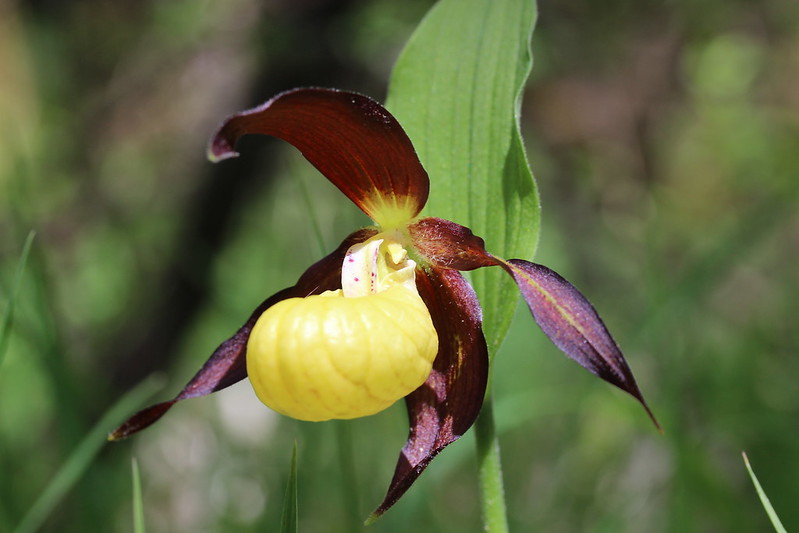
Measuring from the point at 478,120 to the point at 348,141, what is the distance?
179 millimetres

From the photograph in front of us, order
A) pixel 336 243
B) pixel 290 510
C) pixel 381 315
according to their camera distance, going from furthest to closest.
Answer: pixel 336 243
pixel 381 315
pixel 290 510

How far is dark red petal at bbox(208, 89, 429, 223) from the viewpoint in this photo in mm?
804

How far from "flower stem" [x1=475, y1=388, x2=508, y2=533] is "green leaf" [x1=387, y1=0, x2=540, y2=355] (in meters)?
0.09

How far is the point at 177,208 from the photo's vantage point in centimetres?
240

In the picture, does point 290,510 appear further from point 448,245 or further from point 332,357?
point 448,245

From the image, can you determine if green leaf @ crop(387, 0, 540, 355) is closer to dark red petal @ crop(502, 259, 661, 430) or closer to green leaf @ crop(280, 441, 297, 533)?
dark red petal @ crop(502, 259, 661, 430)

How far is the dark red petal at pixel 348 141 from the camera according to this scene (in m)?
0.80

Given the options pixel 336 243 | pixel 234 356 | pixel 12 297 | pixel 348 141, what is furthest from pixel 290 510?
pixel 336 243

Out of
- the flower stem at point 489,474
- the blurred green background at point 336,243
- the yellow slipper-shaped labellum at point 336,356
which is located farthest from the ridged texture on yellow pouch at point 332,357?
the blurred green background at point 336,243

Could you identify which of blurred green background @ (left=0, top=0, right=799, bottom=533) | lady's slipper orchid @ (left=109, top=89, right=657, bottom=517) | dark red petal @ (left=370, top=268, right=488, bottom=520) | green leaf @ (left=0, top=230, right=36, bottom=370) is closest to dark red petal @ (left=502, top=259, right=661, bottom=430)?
lady's slipper orchid @ (left=109, top=89, right=657, bottom=517)

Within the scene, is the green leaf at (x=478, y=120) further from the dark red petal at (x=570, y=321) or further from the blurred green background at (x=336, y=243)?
the blurred green background at (x=336, y=243)

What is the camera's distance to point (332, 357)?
82cm

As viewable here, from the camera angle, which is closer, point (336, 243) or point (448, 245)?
point (448, 245)

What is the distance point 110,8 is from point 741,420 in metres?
2.61
